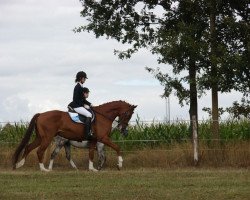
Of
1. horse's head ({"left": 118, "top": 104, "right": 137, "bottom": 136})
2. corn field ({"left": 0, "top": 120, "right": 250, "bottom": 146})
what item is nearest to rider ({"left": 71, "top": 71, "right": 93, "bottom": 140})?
horse's head ({"left": 118, "top": 104, "right": 137, "bottom": 136})

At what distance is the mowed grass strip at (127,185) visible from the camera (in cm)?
1355

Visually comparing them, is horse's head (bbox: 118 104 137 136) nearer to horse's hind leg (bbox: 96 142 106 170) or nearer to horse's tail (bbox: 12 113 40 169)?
horse's hind leg (bbox: 96 142 106 170)

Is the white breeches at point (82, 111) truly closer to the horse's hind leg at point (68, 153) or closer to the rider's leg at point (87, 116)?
the rider's leg at point (87, 116)

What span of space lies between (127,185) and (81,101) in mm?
5421

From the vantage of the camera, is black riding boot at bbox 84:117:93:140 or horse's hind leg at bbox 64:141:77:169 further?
horse's hind leg at bbox 64:141:77:169

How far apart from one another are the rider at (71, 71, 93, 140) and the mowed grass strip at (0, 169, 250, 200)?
6.41 ft

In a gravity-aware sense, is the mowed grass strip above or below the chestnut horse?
below

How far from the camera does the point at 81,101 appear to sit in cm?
2016

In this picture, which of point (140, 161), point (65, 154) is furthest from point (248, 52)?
point (65, 154)

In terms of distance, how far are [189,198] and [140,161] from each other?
29.0 feet

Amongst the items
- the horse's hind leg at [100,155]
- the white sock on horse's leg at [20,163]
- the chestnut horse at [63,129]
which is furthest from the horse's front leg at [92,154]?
the white sock on horse's leg at [20,163]

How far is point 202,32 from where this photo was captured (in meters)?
23.1

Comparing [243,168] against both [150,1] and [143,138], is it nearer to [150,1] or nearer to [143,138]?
[143,138]

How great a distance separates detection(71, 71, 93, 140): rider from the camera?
20.0 meters
